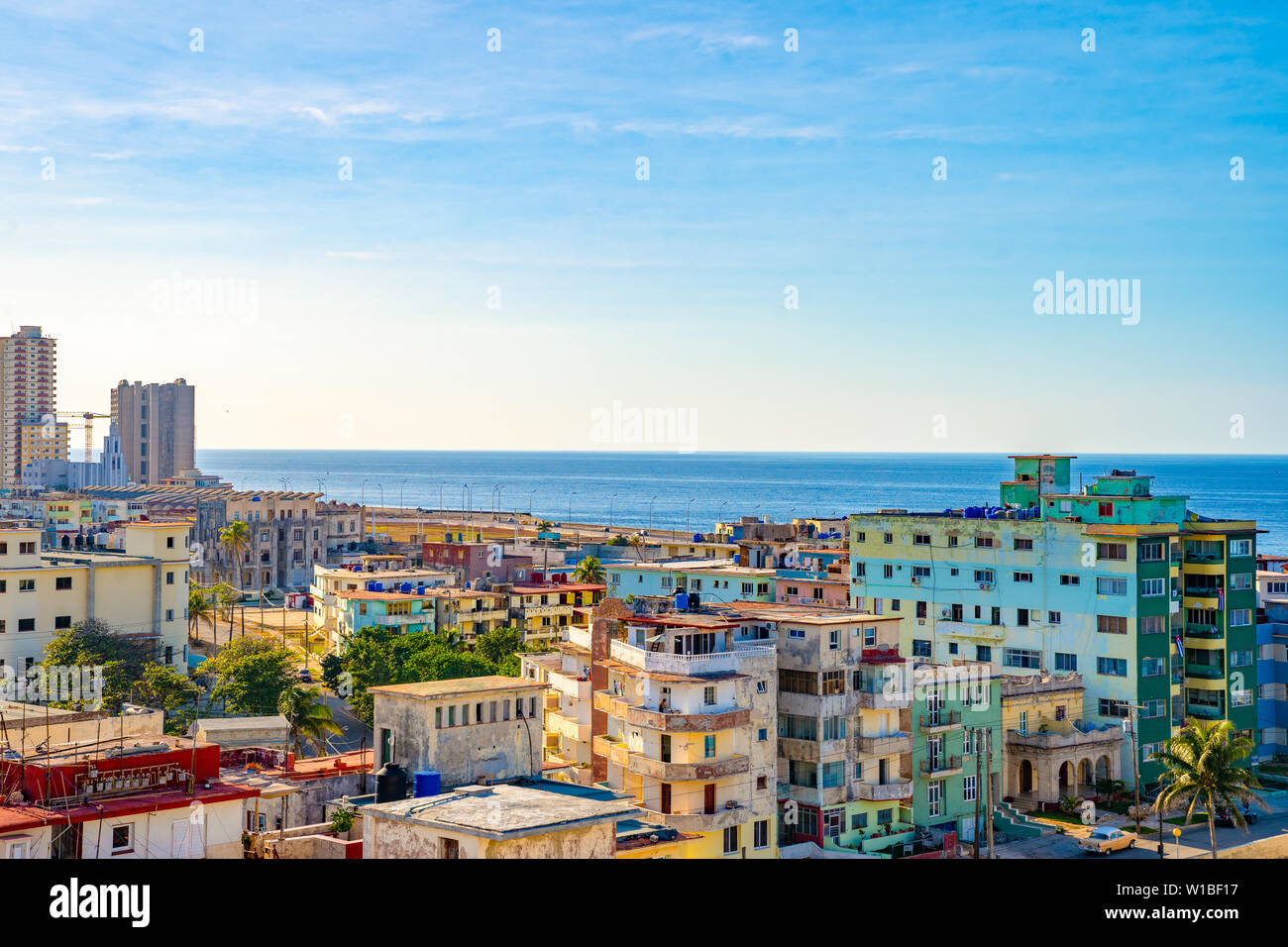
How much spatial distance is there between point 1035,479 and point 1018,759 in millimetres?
16087

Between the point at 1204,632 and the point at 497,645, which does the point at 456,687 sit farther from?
the point at 1204,632

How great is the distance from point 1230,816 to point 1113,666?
269 inches

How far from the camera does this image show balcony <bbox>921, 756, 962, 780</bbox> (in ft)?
120

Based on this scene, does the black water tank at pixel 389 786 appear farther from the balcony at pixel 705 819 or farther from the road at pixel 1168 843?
the road at pixel 1168 843

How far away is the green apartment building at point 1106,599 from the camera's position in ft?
148

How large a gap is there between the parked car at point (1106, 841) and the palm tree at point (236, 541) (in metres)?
62.0

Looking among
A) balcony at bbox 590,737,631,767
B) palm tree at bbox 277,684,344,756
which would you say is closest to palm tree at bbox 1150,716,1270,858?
balcony at bbox 590,737,631,767

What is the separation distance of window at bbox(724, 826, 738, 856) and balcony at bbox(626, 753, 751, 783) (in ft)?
4.17

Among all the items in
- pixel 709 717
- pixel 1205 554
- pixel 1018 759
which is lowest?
pixel 1018 759

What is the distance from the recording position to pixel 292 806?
27031mm

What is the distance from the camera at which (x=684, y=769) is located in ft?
101

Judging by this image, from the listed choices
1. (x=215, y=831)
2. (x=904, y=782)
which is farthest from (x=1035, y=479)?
(x=215, y=831)
